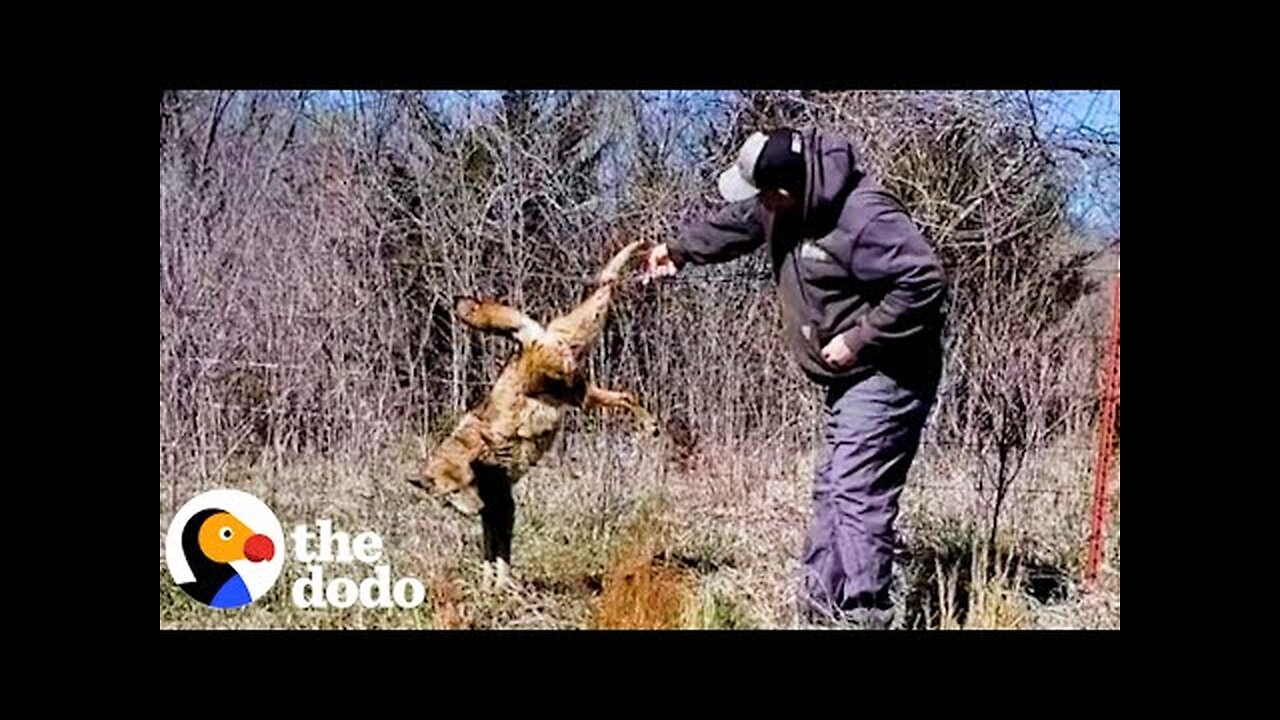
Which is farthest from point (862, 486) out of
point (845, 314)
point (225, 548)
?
point (225, 548)

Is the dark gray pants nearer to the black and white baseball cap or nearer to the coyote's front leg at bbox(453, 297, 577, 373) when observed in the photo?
the black and white baseball cap

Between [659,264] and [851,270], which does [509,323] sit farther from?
[851,270]

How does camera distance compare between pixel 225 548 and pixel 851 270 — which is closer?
pixel 851 270

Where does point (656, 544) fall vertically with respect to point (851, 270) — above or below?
below

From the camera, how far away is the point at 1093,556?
4.32m

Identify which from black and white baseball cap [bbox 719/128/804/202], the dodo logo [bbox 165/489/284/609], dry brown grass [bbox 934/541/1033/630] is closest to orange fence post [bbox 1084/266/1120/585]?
dry brown grass [bbox 934/541/1033/630]

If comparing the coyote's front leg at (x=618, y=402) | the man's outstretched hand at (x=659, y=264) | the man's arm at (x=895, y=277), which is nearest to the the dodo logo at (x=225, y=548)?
the coyote's front leg at (x=618, y=402)

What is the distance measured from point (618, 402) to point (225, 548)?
0.94m

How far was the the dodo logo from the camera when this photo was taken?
14.1 feet

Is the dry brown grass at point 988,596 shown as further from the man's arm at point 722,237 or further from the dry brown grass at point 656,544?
the man's arm at point 722,237

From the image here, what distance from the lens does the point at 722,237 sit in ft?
14.1

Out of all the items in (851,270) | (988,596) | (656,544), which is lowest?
(988,596)

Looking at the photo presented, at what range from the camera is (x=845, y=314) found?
13.9 feet
